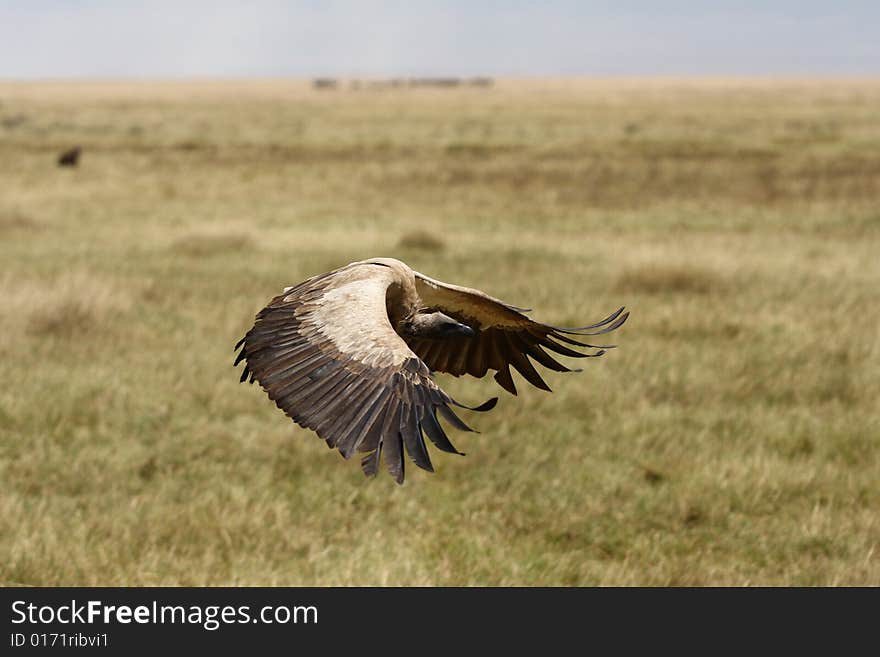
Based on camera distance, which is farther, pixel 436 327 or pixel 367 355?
pixel 436 327

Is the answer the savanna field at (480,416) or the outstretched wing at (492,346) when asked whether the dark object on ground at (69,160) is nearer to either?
the savanna field at (480,416)

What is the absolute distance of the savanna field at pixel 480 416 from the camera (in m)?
4.74

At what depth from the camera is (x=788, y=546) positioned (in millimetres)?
4938

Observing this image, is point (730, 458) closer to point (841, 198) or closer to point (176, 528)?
point (176, 528)

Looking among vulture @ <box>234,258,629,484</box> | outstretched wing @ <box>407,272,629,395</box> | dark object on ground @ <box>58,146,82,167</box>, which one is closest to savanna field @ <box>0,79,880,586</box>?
outstretched wing @ <box>407,272,629,395</box>

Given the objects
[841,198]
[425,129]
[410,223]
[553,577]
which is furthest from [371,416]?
[425,129]

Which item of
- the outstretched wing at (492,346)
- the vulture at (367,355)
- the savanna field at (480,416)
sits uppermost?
the vulture at (367,355)

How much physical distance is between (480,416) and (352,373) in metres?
4.29

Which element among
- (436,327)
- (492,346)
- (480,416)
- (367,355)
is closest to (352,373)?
(367,355)

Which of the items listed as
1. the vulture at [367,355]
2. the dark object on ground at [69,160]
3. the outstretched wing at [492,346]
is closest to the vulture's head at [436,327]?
the vulture at [367,355]

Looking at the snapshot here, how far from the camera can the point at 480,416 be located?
6.95 meters

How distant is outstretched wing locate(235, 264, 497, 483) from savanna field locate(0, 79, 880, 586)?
177 centimetres

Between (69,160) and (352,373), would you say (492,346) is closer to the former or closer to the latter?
(352,373)

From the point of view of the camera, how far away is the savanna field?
4.74m
